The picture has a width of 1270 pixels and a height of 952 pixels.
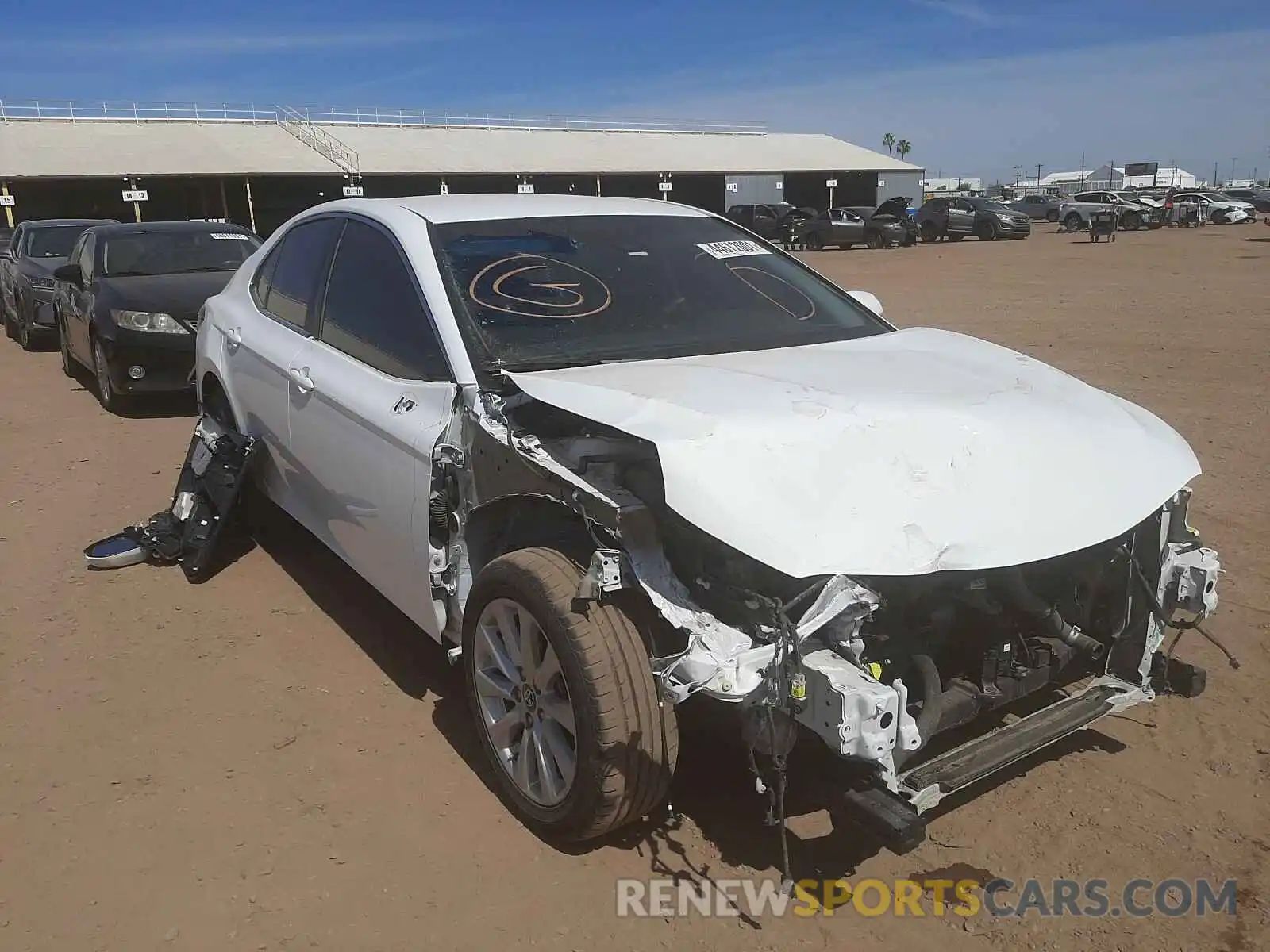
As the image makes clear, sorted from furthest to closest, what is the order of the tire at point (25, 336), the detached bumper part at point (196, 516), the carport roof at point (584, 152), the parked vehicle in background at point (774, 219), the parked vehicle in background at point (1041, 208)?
the parked vehicle in background at point (1041, 208), the carport roof at point (584, 152), the parked vehicle in background at point (774, 219), the tire at point (25, 336), the detached bumper part at point (196, 516)

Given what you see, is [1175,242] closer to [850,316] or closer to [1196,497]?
[1196,497]

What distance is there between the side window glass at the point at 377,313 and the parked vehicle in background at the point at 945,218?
33.7 metres

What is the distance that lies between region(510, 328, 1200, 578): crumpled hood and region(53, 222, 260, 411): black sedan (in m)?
6.52

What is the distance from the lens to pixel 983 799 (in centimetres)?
318

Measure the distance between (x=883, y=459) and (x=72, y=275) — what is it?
9.28 meters

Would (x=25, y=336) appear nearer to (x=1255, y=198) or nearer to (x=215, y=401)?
(x=215, y=401)

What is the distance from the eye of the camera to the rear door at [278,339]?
439 centimetres

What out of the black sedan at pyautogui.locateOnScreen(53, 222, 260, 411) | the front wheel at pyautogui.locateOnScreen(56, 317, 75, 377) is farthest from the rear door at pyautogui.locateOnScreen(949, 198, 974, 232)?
the front wheel at pyautogui.locateOnScreen(56, 317, 75, 377)

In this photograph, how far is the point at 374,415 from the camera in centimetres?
357

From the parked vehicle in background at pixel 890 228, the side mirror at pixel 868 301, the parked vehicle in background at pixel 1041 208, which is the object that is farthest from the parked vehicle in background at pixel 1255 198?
the side mirror at pixel 868 301

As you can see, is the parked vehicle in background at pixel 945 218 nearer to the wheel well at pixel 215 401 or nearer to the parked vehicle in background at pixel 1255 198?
the parked vehicle in background at pixel 1255 198

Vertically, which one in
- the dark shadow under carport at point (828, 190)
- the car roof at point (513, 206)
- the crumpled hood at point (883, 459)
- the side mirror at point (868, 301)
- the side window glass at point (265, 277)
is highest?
the dark shadow under carport at point (828, 190)

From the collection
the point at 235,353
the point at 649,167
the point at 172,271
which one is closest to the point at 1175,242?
the point at 649,167

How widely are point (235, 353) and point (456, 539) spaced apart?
7.71 ft
